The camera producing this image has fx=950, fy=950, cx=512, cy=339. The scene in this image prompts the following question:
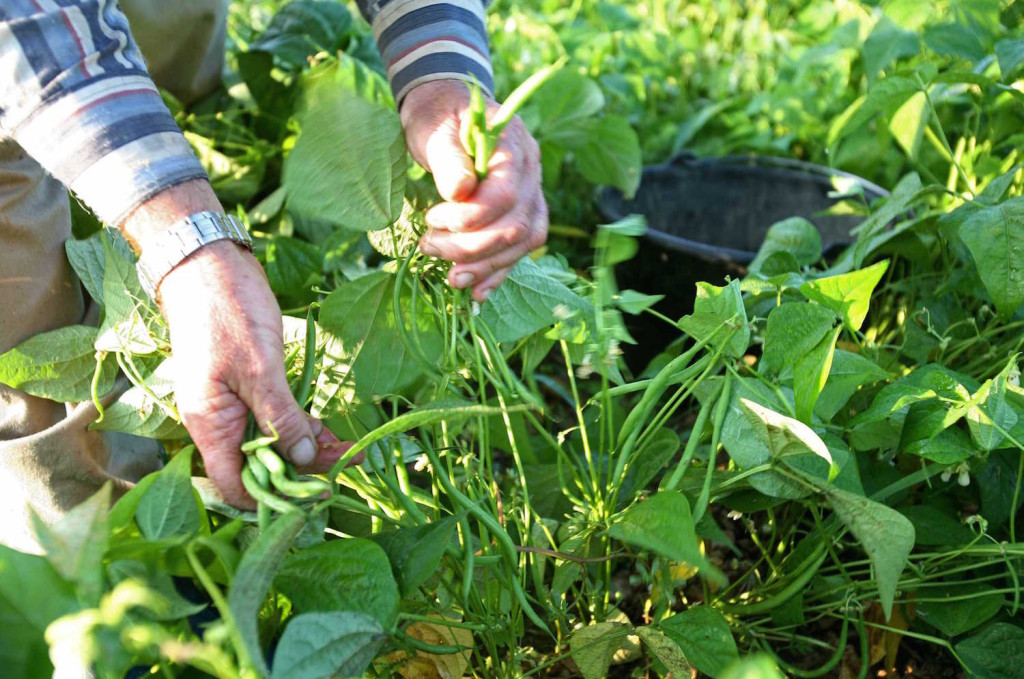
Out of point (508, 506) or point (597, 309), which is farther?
point (508, 506)

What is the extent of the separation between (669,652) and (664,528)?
14 cm

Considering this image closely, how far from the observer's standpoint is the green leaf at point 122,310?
0.78m

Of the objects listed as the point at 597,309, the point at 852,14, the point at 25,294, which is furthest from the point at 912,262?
the point at 852,14

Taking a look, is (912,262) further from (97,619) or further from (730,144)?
(97,619)

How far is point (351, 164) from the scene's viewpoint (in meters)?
0.73

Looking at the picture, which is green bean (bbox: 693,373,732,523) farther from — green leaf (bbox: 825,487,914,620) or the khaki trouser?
the khaki trouser

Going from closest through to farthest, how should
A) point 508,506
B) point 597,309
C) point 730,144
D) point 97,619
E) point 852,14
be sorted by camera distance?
point 97,619, point 597,309, point 508,506, point 730,144, point 852,14

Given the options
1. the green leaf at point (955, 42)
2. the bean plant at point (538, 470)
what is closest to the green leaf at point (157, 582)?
the bean plant at point (538, 470)

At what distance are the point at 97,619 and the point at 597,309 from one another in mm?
419

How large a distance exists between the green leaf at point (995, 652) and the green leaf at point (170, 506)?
654mm

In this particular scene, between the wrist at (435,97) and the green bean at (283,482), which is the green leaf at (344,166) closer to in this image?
the wrist at (435,97)

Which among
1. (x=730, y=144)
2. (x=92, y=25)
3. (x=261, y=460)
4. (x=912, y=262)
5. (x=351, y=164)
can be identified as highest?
(x=92, y=25)

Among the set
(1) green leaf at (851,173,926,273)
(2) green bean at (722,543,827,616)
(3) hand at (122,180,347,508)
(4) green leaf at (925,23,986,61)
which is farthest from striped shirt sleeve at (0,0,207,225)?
(4) green leaf at (925,23,986,61)

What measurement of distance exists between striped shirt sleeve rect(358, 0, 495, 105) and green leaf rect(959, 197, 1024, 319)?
49 centimetres
